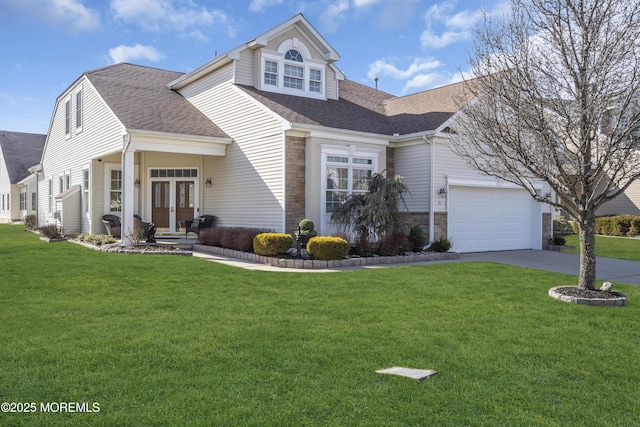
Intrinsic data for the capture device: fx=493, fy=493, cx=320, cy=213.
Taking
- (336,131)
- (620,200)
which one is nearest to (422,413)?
(336,131)

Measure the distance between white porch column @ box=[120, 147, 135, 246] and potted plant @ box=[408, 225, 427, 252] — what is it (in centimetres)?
811

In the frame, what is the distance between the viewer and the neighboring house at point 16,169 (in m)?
33.7

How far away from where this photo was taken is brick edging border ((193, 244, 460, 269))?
11.7 metres

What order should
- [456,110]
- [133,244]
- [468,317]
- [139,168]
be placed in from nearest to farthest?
[468,317]
[133,244]
[456,110]
[139,168]

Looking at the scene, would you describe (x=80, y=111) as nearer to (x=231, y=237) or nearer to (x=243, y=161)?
(x=243, y=161)

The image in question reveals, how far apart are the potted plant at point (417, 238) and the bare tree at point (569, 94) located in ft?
18.2

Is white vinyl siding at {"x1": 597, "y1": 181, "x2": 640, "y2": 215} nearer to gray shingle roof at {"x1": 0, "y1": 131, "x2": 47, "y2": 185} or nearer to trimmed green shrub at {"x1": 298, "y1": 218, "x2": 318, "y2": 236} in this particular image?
trimmed green shrub at {"x1": 298, "y1": 218, "x2": 318, "y2": 236}

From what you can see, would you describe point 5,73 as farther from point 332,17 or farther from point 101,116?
point 332,17

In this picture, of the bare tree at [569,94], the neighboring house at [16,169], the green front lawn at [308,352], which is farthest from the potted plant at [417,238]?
the neighboring house at [16,169]

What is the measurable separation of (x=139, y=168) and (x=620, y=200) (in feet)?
81.7

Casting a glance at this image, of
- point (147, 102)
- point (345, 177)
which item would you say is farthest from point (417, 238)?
point (147, 102)

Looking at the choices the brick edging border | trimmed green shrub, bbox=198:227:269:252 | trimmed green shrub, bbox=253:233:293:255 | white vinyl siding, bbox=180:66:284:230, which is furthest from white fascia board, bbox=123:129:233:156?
trimmed green shrub, bbox=253:233:293:255

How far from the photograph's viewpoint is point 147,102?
17.3 meters

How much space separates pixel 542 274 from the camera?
1094 cm
